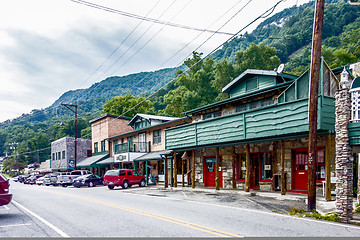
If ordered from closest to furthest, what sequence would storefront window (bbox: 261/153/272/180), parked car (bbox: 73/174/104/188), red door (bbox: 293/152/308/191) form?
red door (bbox: 293/152/308/191) < storefront window (bbox: 261/153/272/180) < parked car (bbox: 73/174/104/188)

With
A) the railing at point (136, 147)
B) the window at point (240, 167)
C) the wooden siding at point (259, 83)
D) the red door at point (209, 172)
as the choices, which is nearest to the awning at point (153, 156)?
the railing at point (136, 147)

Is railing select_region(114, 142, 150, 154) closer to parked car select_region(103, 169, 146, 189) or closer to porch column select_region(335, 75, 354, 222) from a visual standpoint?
parked car select_region(103, 169, 146, 189)

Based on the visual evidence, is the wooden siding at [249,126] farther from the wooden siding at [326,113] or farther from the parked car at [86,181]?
the parked car at [86,181]

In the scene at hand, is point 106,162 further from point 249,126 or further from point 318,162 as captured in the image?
point 318,162

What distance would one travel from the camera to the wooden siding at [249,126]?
14762 millimetres

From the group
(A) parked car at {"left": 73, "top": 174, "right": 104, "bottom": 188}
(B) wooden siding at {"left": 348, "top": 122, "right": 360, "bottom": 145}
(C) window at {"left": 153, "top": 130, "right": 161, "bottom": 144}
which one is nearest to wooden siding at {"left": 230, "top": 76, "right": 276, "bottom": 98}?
(B) wooden siding at {"left": 348, "top": 122, "right": 360, "bottom": 145}

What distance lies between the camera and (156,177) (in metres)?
32.7

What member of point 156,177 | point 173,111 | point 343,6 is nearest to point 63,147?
point 173,111

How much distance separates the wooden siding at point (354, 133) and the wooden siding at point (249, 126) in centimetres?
381

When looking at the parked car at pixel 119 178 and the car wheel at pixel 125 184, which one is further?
the car wheel at pixel 125 184

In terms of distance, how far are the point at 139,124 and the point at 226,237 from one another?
31.8 m

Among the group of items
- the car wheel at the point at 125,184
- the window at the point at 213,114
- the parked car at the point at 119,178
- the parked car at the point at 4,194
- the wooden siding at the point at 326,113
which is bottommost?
the car wheel at the point at 125,184

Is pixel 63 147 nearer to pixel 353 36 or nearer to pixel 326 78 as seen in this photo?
pixel 326 78

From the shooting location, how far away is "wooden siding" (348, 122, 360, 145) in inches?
403
